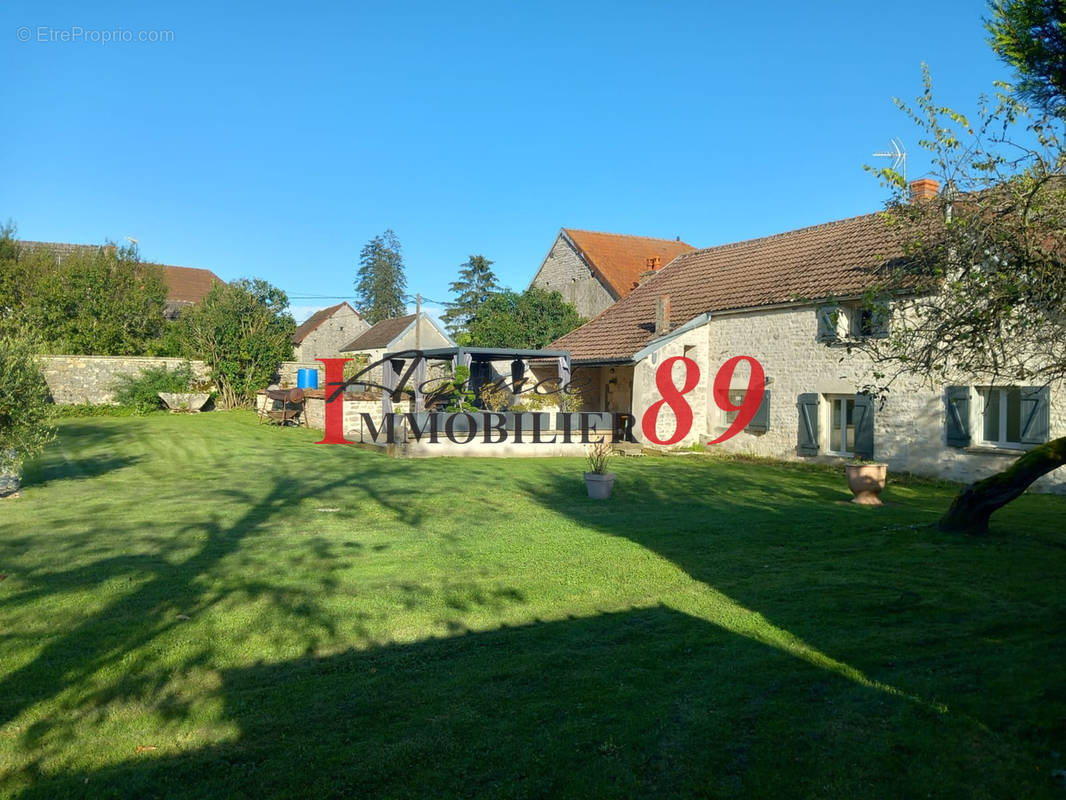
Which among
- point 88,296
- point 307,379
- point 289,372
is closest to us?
point 307,379

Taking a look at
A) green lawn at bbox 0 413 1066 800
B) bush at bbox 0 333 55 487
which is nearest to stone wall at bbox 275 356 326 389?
bush at bbox 0 333 55 487

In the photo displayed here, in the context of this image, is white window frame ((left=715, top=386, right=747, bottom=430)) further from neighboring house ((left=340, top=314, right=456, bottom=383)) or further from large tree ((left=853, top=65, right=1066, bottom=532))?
neighboring house ((left=340, top=314, right=456, bottom=383))

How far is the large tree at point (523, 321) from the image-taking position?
1070 inches

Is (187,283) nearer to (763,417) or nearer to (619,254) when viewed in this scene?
(619,254)

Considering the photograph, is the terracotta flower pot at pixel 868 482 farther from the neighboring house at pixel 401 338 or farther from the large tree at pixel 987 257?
the neighboring house at pixel 401 338

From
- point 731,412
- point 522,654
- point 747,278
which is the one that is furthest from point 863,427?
point 522,654

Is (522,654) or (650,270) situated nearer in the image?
(522,654)

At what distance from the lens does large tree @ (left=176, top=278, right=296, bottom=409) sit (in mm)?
27375

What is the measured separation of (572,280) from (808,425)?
54.3 feet

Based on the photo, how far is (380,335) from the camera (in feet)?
148

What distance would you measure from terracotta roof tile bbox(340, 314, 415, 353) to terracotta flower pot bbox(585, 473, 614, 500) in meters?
32.5

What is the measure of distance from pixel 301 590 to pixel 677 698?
331 cm

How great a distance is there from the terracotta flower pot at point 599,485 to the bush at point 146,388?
63.1 ft

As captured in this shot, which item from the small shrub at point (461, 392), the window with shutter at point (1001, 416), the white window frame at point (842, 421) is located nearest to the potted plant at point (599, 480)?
the white window frame at point (842, 421)
